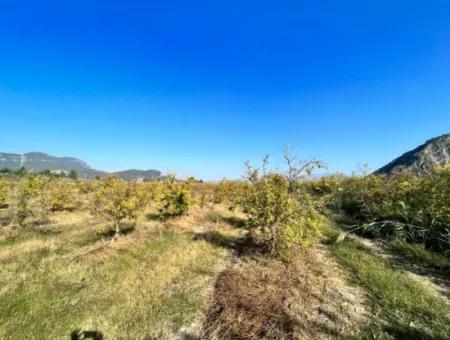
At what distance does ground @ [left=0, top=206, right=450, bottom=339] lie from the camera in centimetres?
461

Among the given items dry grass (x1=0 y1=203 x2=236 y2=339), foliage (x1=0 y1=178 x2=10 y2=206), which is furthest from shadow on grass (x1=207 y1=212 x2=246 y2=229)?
foliage (x1=0 y1=178 x2=10 y2=206)

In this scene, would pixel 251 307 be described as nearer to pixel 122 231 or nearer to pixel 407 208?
pixel 122 231

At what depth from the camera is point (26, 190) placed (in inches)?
614

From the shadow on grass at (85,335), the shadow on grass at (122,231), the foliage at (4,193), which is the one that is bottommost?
the shadow on grass at (85,335)

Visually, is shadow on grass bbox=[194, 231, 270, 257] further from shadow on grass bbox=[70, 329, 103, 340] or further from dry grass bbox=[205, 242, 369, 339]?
shadow on grass bbox=[70, 329, 103, 340]

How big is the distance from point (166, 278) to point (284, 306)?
281 cm

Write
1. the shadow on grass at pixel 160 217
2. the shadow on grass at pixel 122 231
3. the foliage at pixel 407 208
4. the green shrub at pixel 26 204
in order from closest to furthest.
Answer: the foliage at pixel 407 208 → the shadow on grass at pixel 122 231 → the green shrub at pixel 26 204 → the shadow on grass at pixel 160 217

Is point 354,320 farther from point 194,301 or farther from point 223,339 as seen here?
point 194,301

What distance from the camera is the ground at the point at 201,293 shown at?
181 inches

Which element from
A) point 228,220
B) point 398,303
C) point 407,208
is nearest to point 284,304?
point 398,303

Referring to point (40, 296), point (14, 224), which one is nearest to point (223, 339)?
point (40, 296)

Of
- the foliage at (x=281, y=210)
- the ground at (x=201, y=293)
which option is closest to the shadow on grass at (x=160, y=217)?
the ground at (x=201, y=293)

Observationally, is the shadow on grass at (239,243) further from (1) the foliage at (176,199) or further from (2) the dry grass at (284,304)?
(1) the foliage at (176,199)

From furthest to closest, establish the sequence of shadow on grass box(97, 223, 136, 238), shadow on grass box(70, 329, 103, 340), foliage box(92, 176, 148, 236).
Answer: shadow on grass box(97, 223, 136, 238), foliage box(92, 176, 148, 236), shadow on grass box(70, 329, 103, 340)
